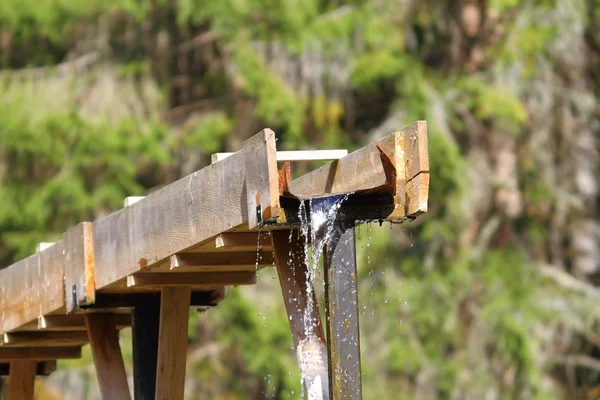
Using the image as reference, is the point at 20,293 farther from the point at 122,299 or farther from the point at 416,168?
the point at 416,168

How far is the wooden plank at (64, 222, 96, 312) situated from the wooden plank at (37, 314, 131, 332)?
22.9 inches

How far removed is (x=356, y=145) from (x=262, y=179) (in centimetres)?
1028

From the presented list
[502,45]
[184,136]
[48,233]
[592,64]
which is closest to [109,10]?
[184,136]

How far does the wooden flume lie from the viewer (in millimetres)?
4953

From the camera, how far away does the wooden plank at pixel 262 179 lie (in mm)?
4902

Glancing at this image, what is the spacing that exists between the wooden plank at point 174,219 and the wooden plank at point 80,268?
39mm

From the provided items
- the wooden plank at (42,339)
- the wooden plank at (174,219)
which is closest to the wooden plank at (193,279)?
the wooden plank at (174,219)

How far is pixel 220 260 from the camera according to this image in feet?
19.6

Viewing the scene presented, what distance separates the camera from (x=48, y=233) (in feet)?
47.6

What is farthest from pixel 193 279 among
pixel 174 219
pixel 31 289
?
pixel 31 289

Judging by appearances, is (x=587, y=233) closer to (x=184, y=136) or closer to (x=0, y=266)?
(x=184, y=136)

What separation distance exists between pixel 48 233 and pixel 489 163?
542 cm

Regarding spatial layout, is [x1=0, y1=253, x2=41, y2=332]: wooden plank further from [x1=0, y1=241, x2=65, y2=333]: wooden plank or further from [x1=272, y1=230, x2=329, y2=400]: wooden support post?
[x1=272, y1=230, x2=329, y2=400]: wooden support post

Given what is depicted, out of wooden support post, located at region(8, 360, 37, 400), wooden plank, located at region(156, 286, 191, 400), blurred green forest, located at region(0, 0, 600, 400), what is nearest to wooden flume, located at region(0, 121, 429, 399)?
wooden plank, located at region(156, 286, 191, 400)
